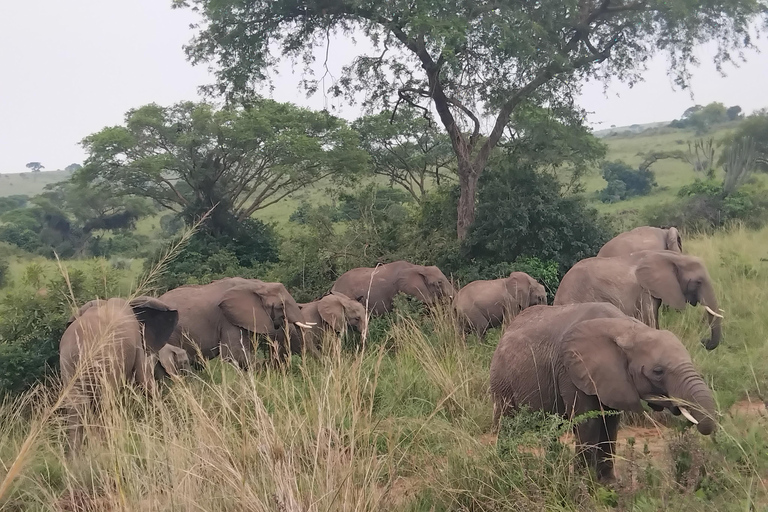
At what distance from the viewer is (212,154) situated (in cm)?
1970

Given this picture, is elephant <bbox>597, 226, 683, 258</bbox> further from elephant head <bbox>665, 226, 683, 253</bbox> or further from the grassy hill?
the grassy hill

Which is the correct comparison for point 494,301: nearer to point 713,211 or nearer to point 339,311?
point 339,311

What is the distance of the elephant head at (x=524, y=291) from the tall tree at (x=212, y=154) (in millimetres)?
10249

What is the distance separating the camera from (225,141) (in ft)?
64.4

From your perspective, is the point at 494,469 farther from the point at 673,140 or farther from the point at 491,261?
the point at 673,140

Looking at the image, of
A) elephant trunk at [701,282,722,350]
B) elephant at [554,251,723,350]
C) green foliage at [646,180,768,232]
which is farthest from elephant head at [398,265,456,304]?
green foliage at [646,180,768,232]

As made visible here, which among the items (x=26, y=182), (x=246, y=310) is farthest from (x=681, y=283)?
(x=26, y=182)

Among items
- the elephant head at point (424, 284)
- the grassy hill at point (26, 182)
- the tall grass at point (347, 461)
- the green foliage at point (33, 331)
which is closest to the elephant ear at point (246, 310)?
the green foliage at point (33, 331)

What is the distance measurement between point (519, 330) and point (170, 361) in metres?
3.87

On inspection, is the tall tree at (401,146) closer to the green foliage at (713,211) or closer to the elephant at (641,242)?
the green foliage at (713,211)

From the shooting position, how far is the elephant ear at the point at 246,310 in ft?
28.8

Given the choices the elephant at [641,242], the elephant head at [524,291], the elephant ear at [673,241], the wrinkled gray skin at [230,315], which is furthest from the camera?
the elephant ear at [673,241]

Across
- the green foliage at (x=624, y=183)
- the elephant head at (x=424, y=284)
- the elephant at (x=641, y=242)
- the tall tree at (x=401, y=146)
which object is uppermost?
the tall tree at (x=401, y=146)

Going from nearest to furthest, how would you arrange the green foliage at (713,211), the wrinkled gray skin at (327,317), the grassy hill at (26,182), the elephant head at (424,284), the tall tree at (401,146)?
the wrinkled gray skin at (327,317), the elephant head at (424,284), the green foliage at (713,211), the tall tree at (401,146), the grassy hill at (26,182)
